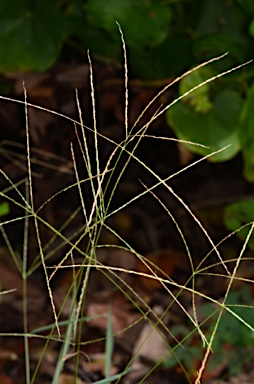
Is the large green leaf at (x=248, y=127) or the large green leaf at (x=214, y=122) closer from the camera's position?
the large green leaf at (x=248, y=127)

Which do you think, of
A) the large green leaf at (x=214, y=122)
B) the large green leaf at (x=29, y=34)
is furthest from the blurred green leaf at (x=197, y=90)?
the large green leaf at (x=29, y=34)

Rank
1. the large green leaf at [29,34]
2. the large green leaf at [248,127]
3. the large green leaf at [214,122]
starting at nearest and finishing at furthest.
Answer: the large green leaf at [248,127]
the large green leaf at [214,122]
the large green leaf at [29,34]

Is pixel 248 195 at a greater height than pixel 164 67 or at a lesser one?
lesser

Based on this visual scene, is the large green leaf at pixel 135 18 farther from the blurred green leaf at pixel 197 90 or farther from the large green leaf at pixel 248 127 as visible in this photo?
the large green leaf at pixel 248 127

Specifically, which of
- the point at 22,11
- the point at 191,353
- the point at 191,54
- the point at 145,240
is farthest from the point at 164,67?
the point at 191,353

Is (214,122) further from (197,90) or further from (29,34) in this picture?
(29,34)

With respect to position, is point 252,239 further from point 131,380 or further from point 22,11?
point 22,11

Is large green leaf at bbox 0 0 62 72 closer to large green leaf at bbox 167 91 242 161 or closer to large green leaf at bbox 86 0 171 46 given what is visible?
large green leaf at bbox 86 0 171 46
